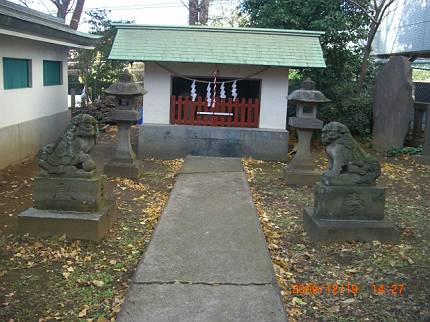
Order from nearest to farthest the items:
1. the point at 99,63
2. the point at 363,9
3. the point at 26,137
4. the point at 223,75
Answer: the point at 26,137, the point at 223,75, the point at 363,9, the point at 99,63

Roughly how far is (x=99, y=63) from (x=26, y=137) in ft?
31.4

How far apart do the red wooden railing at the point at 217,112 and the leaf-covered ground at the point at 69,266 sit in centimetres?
417

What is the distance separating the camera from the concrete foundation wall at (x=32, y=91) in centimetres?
1035

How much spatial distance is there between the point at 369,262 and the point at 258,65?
6.93m

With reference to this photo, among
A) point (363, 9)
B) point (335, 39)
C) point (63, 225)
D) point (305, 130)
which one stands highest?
point (363, 9)

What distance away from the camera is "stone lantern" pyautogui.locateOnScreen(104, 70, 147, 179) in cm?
965

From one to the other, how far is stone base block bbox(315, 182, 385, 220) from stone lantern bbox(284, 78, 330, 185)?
10.7 feet

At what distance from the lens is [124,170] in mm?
9633

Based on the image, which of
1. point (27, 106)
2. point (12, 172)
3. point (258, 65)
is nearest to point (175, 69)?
point (258, 65)

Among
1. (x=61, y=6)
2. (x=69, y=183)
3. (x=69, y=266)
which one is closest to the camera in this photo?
(x=69, y=266)

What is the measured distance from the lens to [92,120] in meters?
6.28

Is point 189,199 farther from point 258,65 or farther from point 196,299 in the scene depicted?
point 258,65

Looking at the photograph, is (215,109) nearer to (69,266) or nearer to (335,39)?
(335,39)

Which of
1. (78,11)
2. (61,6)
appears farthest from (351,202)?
(61,6)
